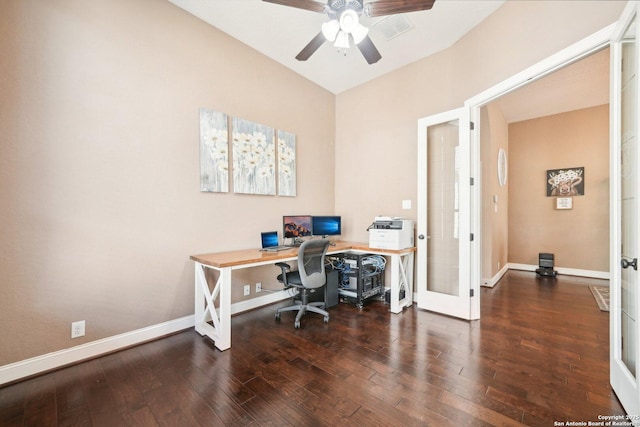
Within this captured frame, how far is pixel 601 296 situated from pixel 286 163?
489 cm

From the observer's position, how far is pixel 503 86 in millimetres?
2518

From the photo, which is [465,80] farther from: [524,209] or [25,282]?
[25,282]

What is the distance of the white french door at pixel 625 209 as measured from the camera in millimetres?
1483

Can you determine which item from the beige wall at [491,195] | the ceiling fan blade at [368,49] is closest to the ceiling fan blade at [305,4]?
the ceiling fan blade at [368,49]

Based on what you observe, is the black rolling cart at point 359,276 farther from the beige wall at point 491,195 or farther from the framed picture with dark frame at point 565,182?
the framed picture with dark frame at point 565,182

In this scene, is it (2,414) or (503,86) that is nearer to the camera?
(2,414)

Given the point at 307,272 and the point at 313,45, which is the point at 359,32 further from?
the point at 307,272

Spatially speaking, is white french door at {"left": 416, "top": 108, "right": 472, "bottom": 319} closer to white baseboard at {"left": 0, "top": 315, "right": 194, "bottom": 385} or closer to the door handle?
the door handle

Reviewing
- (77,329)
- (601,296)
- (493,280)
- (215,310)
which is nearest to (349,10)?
(215,310)

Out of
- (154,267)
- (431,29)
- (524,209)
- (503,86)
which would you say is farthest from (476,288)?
(524,209)

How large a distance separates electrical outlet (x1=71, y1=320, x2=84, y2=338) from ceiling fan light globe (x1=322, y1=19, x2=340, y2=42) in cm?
322

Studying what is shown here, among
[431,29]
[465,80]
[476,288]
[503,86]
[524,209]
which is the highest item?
[431,29]

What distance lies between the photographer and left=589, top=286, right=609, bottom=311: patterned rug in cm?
331

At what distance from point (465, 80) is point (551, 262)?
424cm
